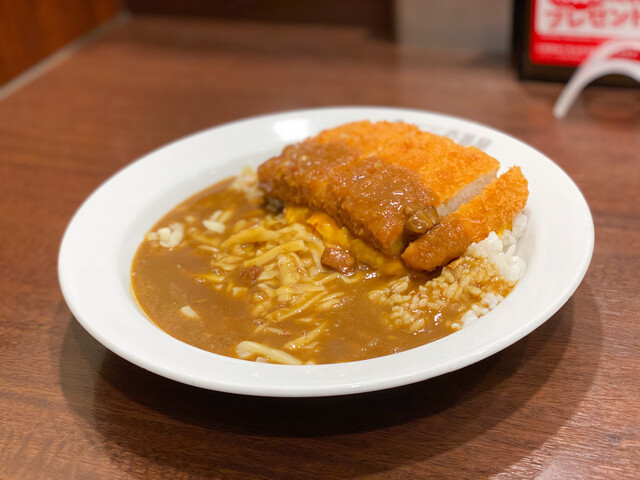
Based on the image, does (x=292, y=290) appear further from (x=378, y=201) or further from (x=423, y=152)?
(x=423, y=152)

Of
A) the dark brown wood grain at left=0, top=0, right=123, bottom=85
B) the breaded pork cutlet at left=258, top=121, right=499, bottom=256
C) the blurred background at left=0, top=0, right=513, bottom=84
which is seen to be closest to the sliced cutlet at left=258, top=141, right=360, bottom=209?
the breaded pork cutlet at left=258, top=121, right=499, bottom=256

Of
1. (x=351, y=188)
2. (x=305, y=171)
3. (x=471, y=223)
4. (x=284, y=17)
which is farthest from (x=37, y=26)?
(x=471, y=223)

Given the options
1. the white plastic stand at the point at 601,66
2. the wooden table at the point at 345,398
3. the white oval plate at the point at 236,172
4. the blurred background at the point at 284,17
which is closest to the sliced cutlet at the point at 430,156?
the white oval plate at the point at 236,172

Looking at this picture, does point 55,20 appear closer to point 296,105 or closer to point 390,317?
point 296,105

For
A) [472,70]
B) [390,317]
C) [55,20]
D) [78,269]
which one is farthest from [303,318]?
[55,20]

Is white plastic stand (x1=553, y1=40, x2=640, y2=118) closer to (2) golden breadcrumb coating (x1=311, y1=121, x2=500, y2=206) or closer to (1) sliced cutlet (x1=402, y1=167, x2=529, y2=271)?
(2) golden breadcrumb coating (x1=311, y1=121, x2=500, y2=206)

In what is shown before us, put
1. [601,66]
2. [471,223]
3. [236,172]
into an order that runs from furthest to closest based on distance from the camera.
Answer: [601,66], [236,172], [471,223]

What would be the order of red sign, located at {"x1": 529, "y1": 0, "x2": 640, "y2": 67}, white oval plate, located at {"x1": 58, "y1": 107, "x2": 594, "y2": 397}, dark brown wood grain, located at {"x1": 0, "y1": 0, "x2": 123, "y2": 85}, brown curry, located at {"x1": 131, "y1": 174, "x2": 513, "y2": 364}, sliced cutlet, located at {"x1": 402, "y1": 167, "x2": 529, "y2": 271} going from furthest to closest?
dark brown wood grain, located at {"x1": 0, "y1": 0, "x2": 123, "y2": 85} < red sign, located at {"x1": 529, "y1": 0, "x2": 640, "y2": 67} < sliced cutlet, located at {"x1": 402, "y1": 167, "x2": 529, "y2": 271} < brown curry, located at {"x1": 131, "y1": 174, "x2": 513, "y2": 364} < white oval plate, located at {"x1": 58, "y1": 107, "x2": 594, "y2": 397}
